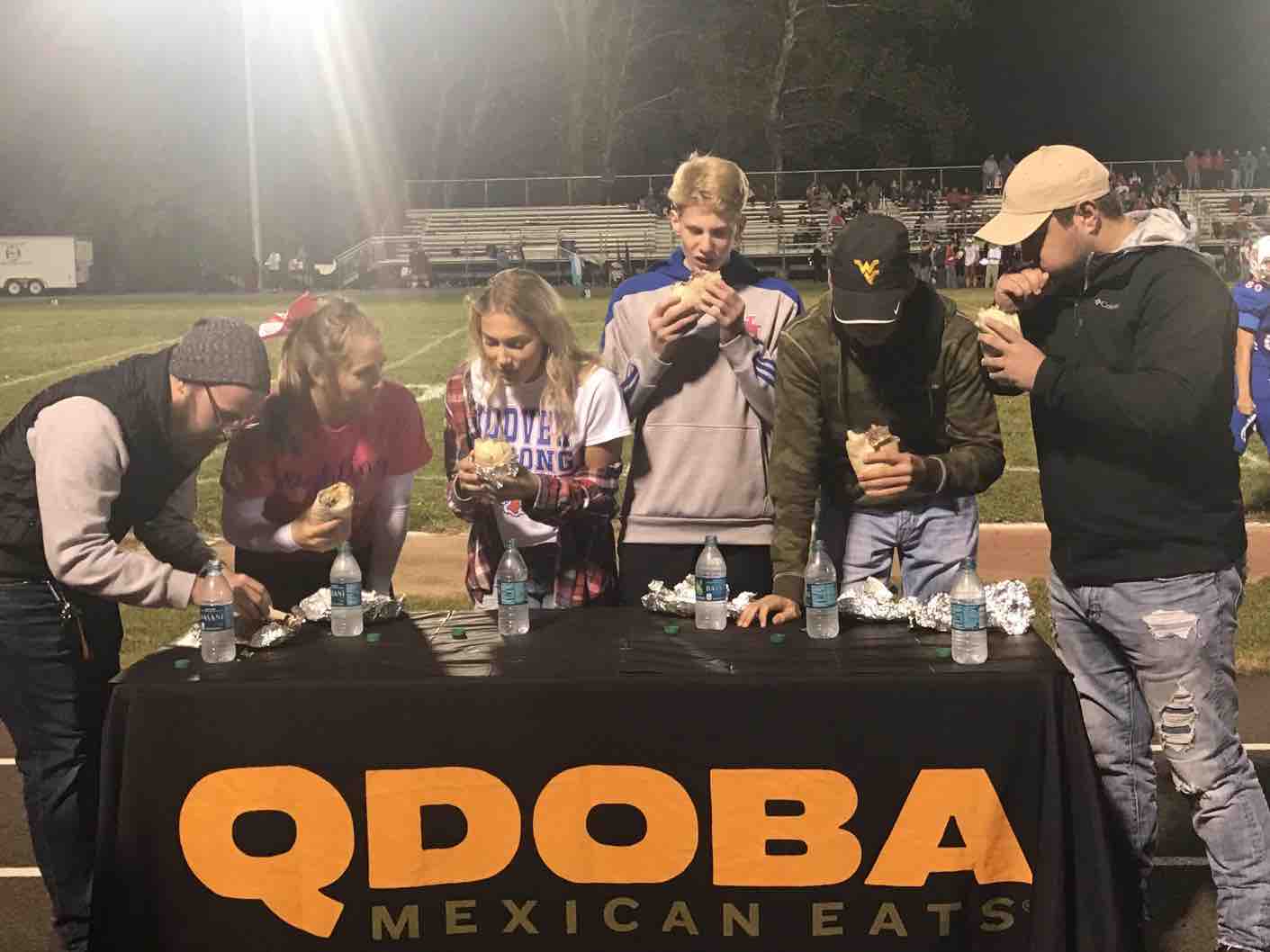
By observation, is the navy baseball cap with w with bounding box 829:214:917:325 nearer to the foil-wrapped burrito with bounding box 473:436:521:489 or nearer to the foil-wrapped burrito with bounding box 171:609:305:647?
the foil-wrapped burrito with bounding box 473:436:521:489

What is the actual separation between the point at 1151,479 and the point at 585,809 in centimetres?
174

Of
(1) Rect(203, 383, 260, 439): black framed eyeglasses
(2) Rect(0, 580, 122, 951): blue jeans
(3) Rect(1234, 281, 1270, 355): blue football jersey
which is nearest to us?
(1) Rect(203, 383, 260, 439): black framed eyeglasses

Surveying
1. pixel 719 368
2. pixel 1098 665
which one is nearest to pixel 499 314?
pixel 719 368

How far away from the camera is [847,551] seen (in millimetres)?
4719

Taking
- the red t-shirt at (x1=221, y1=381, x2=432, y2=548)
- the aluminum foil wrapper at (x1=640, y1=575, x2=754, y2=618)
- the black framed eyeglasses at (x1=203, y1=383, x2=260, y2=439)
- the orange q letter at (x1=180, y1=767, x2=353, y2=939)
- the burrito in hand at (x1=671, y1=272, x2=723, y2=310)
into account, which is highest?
the burrito in hand at (x1=671, y1=272, x2=723, y2=310)

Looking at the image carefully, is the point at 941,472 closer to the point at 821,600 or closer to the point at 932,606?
the point at 932,606

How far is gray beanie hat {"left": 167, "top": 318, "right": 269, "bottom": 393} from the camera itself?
Result: 4.06 metres

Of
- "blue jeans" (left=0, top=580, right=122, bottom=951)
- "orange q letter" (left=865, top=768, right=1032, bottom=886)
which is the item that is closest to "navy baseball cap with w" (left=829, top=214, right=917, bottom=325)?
"orange q letter" (left=865, top=768, right=1032, bottom=886)

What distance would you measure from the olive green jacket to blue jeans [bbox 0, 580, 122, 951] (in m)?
A: 1.99

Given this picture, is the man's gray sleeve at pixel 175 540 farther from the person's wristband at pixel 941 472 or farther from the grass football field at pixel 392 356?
the person's wristband at pixel 941 472

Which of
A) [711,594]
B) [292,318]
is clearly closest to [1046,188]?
[711,594]

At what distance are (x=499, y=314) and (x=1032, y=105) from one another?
169 ft

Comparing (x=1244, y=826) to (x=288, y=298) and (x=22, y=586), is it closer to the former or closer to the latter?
(x=22, y=586)

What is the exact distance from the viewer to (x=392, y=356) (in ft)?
76.2
